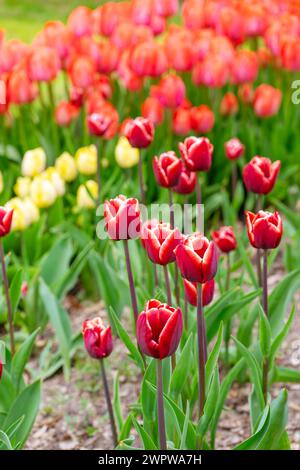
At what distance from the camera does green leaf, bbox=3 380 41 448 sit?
7.23 feet

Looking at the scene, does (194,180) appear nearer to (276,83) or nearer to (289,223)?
(289,223)

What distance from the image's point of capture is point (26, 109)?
4.22 metres

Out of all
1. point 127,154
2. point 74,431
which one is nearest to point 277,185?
point 127,154

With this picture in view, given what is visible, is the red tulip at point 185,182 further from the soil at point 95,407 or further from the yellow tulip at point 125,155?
the yellow tulip at point 125,155

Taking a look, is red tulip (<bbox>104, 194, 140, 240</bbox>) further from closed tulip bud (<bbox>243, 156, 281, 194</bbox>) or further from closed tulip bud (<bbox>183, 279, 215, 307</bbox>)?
closed tulip bud (<bbox>243, 156, 281, 194</bbox>)

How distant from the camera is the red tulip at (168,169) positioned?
223 cm

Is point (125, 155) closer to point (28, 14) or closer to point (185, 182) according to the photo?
point (185, 182)

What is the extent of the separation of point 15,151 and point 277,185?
1.20m

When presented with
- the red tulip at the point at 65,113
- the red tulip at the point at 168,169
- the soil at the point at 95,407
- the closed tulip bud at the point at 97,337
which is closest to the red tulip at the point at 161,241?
the closed tulip bud at the point at 97,337

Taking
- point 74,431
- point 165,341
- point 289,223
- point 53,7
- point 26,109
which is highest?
point 53,7

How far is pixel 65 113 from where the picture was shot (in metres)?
3.86

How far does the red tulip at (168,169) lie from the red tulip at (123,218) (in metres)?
0.27

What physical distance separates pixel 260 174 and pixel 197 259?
0.66 meters

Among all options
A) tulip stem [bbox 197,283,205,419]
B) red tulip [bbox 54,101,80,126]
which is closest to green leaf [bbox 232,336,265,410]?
tulip stem [bbox 197,283,205,419]
